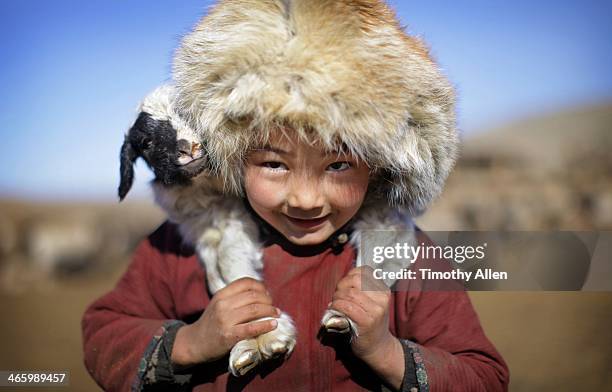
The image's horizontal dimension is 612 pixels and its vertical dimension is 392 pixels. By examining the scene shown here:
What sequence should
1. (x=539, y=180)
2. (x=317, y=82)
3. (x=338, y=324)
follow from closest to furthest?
(x=317, y=82), (x=338, y=324), (x=539, y=180)

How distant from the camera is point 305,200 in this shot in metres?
0.77

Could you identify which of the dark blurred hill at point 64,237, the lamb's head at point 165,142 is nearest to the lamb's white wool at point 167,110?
the lamb's head at point 165,142

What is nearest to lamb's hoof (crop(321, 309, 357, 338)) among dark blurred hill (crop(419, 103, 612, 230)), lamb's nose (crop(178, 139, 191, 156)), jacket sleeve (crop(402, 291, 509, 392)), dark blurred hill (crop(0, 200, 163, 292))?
jacket sleeve (crop(402, 291, 509, 392))

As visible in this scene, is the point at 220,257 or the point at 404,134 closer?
the point at 404,134

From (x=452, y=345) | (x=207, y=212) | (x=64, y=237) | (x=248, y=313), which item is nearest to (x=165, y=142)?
(x=207, y=212)

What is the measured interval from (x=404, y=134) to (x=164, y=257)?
0.46 metres

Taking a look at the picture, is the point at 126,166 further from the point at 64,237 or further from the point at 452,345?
the point at 64,237

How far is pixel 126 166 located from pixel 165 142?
0.32 feet

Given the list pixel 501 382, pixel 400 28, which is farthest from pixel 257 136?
pixel 501 382

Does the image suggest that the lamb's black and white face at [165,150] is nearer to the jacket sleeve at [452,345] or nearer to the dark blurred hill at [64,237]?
the jacket sleeve at [452,345]

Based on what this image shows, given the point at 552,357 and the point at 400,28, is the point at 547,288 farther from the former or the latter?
the point at 552,357

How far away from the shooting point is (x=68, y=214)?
13.0ft

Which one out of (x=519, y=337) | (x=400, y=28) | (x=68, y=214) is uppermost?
(x=68, y=214)

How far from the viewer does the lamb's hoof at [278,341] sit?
81 centimetres
